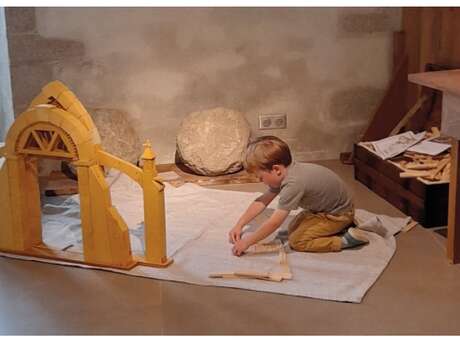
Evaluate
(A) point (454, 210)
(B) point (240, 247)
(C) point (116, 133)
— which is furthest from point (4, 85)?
(A) point (454, 210)

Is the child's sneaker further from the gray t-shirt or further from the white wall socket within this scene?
the white wall socket

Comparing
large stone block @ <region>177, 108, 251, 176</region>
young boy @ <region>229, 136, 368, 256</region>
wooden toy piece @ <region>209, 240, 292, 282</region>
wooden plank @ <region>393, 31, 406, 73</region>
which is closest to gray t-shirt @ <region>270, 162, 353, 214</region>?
young boy @ <region>229, 136, 368, 256</region>

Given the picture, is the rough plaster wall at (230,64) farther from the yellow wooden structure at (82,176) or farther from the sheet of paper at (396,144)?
the yellow wooden structure at (82,176)

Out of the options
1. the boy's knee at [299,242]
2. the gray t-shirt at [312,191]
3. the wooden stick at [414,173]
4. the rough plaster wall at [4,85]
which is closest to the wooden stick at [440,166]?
the wooden stick at [414,173]

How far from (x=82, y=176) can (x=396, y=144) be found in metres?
1.82

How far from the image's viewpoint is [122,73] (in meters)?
4.49

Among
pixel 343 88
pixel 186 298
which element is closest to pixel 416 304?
pixel 186 298

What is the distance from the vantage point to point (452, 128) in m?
2.87

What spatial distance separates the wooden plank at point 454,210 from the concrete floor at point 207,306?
0.18ft

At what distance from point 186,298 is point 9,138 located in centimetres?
99

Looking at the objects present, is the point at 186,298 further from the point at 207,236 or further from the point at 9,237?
the point at 9,237

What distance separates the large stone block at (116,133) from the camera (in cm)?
438

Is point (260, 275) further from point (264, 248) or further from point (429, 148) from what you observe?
point (429, 148)

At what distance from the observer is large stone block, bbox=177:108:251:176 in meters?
4.38
